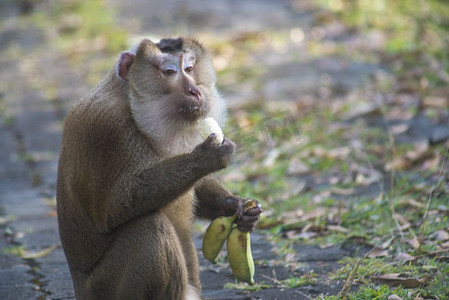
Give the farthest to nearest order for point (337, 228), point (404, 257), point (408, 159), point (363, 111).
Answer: point (363, 111)
point (408, 159)
point (337, 228)
point (404, 257)

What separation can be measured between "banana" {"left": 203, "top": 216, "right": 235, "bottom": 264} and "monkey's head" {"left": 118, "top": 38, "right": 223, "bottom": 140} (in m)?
0.59

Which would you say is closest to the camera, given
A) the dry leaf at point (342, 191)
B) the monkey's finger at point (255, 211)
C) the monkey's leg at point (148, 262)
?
the monkey's leg at point (148, 262)

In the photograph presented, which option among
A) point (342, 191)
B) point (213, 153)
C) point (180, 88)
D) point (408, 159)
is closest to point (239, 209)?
point (213, 153)

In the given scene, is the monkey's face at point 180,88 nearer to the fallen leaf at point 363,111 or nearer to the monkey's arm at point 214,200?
the monkey's arm at point 214,200

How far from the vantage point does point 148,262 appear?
396 centimetres

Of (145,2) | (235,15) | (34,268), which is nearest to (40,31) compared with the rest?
(145,2)

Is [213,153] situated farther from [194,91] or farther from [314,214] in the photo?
[314,214]

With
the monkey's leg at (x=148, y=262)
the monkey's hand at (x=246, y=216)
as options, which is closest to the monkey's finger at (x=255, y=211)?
the monkey's hand at (x=246, y=216)

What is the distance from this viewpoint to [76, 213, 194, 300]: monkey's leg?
3.97 metres

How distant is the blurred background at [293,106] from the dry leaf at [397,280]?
71mm

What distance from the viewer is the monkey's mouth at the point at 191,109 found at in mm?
4270

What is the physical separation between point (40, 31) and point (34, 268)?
7.40 metres

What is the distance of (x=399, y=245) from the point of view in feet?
16.4

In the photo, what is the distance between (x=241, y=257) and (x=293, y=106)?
4197 mm
